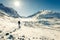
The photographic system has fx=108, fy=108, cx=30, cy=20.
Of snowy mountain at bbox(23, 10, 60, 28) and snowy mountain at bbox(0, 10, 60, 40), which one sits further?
snowy mountain at bbox(23, 10, 60, 28)

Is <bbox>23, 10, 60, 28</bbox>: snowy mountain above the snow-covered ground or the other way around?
above

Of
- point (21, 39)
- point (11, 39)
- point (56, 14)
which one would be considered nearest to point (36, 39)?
point (21, 39)

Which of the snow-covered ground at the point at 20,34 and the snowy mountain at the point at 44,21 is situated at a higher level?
the snowy mountain at the point at 44,21

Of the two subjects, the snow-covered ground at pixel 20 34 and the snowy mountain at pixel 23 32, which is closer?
the snow-covered ground at pixel 20 34

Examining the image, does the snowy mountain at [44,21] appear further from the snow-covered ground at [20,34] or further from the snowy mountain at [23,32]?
the snow-covered ground at [20,34]

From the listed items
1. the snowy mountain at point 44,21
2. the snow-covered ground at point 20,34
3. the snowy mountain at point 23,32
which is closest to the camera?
the snow-covered ground at point 20,34

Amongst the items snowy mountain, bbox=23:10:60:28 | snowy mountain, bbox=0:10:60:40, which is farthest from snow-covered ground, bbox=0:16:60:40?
snowy mountain, bbox=23:10:60:28

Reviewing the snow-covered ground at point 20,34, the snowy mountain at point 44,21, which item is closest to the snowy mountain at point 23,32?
the snow-covered ground at point 20,34

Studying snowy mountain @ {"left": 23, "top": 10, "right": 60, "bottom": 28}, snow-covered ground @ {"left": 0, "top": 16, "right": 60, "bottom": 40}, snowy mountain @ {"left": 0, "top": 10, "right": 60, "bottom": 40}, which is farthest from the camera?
snowy mountain @ {"left": 23, "top": 10, "right": 60, "bottom": 28}

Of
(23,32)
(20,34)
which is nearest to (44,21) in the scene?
(23,32)

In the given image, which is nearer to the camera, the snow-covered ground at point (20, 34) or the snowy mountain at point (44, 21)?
the snow-covered ground at point (20, 34)

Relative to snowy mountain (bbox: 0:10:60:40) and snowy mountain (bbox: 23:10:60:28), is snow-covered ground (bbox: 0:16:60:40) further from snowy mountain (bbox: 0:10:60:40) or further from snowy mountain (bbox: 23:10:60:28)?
snowy mountain (bbox: 23:10:60:28)

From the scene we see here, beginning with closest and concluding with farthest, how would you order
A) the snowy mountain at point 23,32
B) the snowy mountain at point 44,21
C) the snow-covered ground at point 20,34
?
the snow-covered ground at point 20,34 → the snowy mountain at point 23,32 → the snowy mountain at point 44,21

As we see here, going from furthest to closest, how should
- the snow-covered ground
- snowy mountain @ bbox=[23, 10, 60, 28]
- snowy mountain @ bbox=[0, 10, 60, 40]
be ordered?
snowy mountain @ bbox=[23, 10, 60, 28]
snowy mountain @ bbox=[0, 10, 60, 40]
the snow-covered ground
